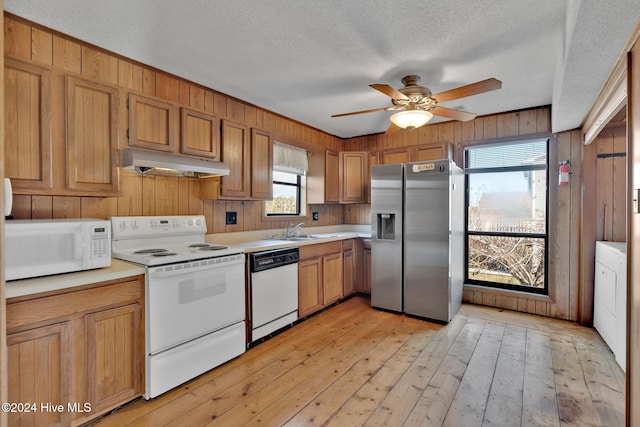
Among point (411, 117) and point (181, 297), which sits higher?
point (411, 117)

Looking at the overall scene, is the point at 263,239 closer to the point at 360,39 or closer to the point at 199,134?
the point at 199,134

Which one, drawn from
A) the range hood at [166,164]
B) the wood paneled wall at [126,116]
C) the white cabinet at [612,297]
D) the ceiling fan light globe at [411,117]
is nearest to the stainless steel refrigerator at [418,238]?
the ceiling fan light globe at [411,117]

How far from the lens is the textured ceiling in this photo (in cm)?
174

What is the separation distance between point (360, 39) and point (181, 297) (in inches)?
84.4

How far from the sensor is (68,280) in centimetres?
166

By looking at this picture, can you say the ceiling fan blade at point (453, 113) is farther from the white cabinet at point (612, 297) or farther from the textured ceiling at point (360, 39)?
the white cabinet at point (612, 297)

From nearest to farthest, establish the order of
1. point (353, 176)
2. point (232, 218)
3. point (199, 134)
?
1. point (199, 134)
2. point (232, 218)
3. point (353, 176)

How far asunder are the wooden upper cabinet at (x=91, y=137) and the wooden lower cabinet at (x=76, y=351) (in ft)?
2.49

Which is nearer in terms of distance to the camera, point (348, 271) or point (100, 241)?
point (100, 241)

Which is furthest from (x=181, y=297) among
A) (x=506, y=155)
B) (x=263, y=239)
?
(x=506, y=155)

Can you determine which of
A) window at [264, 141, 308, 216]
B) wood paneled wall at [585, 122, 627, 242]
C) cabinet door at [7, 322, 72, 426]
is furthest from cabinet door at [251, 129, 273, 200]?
wood paneled wall at [585, 122, 627, 242]

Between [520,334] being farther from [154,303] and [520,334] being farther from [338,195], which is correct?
[154,303]

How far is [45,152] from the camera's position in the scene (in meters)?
1.91

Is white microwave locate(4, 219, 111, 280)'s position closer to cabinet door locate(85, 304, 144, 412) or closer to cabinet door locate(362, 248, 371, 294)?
cabinet door locate(85, 304, 144, 412)
